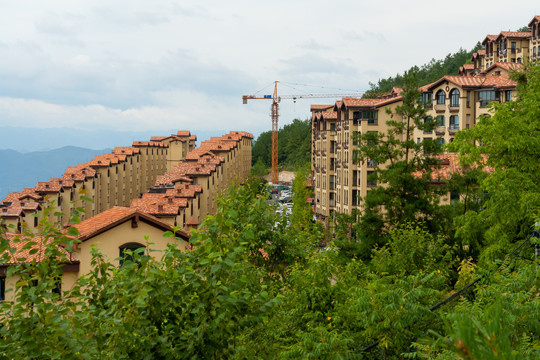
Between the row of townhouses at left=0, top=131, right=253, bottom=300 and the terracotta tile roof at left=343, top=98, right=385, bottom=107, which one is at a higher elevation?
the terracotta tile roof at left=343, top=98, right=385, bottom=107

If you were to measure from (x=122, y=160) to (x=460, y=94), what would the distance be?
196 feet

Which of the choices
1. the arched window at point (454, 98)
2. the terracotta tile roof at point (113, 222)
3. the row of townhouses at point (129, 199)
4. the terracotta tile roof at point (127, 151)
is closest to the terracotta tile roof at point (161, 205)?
the row of townhouses at point (129, 199)

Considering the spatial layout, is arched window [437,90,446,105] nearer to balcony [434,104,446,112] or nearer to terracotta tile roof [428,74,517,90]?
balcony [434,104,446,112]

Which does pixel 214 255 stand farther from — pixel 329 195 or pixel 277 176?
pixel 277 176

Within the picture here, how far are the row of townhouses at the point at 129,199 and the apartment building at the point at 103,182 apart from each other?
0.11 meters

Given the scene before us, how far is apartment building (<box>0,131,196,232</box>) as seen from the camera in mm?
63044

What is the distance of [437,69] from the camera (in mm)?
157250

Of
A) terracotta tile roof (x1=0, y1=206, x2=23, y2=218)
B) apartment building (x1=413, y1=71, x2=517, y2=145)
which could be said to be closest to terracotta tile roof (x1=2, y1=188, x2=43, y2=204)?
terracotta tile roof (x1=0, y1=206, x2=23, y2=218)

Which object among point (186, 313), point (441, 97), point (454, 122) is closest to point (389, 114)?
point (454, 122)

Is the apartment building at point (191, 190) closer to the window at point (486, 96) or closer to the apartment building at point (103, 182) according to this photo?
the apartment building at point (103, 182)

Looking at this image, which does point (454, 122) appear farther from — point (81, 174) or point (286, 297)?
point (286, 297)

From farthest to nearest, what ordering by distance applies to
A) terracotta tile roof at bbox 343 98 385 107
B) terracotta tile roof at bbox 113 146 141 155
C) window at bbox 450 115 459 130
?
1. terracotta tile roof at bbox 113 146 141 155
2. window at bbox 450 115 459 130
3. terracotta tile roof at bbox 343 98 385 107

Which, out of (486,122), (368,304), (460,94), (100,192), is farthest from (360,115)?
(368,304)

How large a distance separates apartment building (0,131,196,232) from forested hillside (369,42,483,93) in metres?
61.8
